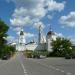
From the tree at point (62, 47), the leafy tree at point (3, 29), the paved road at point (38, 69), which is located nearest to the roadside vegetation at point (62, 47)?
the tree at point (62, 47)

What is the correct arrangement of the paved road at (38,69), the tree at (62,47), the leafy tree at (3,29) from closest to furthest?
the paved road at (38,69), the leafy tree at (3,29), the tree at (62,47)

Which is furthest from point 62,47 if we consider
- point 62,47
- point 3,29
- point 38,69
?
point 38,69

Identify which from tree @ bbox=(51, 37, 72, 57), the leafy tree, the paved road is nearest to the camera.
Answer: the paved road

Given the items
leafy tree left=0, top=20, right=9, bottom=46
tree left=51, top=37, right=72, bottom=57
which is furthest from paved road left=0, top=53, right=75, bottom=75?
tree left=51, top=37, right=72, bottom=57

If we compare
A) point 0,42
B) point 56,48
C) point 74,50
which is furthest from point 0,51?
point 74,50

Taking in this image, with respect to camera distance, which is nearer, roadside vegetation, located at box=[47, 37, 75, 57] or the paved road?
the paved road

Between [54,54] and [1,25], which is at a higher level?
[1,25]

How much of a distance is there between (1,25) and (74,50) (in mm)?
43635

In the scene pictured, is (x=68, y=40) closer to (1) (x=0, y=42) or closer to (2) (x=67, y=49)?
(2) (x=67, y=49)

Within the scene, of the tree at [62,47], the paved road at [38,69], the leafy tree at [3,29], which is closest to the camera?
the paved road at [38,69]

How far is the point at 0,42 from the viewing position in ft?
363

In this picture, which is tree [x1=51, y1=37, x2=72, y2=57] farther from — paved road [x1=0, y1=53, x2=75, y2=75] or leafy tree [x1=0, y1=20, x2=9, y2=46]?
paved road [x1=0, y1=53, x2=75, y2=75]

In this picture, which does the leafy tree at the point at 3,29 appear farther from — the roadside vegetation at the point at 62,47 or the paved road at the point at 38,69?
the paved road at the point at 38,69

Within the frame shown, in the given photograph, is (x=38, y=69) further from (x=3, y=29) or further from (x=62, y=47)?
(x=62, y=47)
